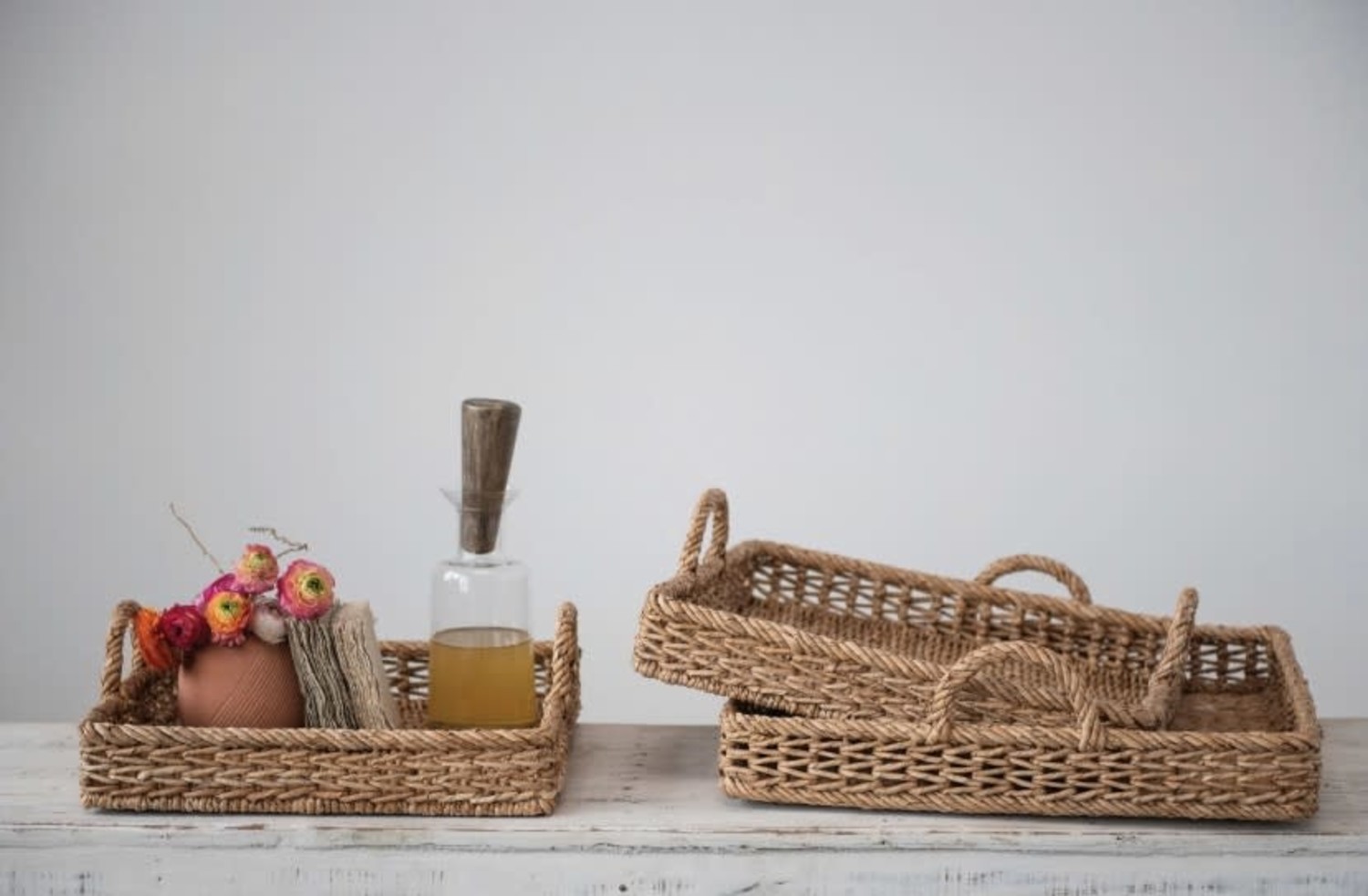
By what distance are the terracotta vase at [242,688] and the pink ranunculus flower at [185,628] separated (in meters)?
0.01

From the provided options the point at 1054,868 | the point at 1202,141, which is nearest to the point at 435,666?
the point at 1054,868

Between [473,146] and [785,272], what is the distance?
74 cm

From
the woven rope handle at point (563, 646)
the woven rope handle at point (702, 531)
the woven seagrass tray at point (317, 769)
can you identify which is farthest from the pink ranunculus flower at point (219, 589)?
the woven rope handle at point (702, 531)

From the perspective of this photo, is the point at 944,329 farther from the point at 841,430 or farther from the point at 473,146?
the point at 473,146

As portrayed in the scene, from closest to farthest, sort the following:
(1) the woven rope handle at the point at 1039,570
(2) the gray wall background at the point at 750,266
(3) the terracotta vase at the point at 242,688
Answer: (3) the terracotta vase at the point at 242,688 < (1) the woven rope handle at the point at 1039,570 < (2) the gray wall background at the point at 750,266

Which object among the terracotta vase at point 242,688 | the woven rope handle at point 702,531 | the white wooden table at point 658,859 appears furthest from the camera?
the woven rope handle at point 702,531

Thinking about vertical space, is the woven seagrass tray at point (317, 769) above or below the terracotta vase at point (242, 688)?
below

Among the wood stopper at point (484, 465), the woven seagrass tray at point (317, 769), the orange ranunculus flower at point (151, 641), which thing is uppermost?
the wood stopper at point (484, 465)

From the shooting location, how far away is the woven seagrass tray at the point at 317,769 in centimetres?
181

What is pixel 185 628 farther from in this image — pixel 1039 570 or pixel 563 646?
pixel 1039 570

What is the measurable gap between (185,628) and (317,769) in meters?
0.24

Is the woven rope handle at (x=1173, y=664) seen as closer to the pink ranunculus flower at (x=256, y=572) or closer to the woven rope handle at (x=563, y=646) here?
the woven rope handle at (x=563, y=646)

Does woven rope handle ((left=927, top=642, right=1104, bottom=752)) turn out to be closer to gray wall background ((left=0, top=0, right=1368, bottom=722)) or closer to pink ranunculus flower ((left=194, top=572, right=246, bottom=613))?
pink ranunculus flower ((left=194, top=572, right=246, bottom=613))

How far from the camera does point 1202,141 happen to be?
12.0 feet
